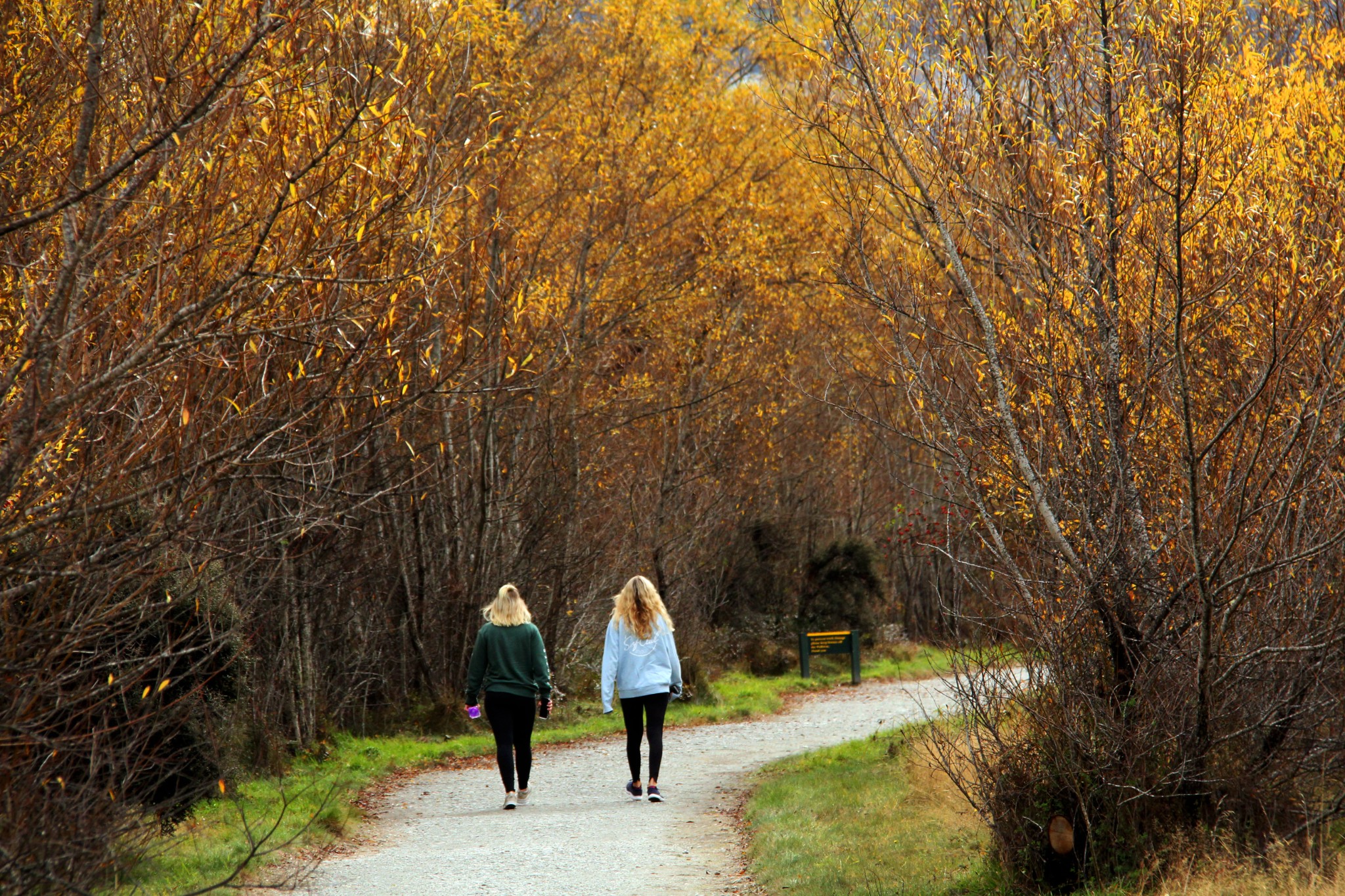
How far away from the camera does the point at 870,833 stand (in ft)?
30.7

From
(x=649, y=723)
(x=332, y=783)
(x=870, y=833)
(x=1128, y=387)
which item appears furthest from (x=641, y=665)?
(x=1128, y=387)

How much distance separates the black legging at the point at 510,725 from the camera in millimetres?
10906

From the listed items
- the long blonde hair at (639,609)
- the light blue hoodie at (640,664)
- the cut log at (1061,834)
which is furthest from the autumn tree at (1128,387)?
the long blonde hair at (639,609)

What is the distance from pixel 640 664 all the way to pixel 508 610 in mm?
1235

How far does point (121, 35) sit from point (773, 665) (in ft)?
72.6

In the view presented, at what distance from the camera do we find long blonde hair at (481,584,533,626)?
36.1ft

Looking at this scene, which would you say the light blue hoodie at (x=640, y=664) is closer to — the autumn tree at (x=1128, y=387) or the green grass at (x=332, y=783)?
the green grass at (x=332, y=783)

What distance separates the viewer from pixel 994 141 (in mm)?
8461

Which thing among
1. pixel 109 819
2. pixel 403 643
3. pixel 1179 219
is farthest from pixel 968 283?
pixel 403 643

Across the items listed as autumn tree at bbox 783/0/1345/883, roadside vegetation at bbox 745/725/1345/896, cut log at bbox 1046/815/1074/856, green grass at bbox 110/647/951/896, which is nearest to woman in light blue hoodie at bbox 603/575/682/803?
roadside vegetation at bbox 745/725/1345/896

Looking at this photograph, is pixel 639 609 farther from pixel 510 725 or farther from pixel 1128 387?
pixel 1128 387

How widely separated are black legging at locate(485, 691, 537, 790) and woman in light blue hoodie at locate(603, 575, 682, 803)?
71 cm

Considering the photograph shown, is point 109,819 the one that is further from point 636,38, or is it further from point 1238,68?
point 636,38

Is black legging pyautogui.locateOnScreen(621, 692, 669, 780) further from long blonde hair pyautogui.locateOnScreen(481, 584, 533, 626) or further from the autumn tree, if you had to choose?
the autumn tree
